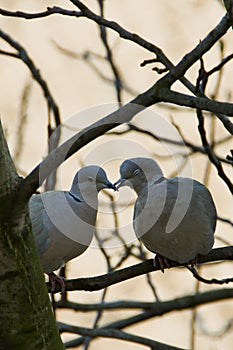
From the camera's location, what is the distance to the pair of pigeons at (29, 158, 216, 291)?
8.62 feet

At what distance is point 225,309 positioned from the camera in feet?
18.4

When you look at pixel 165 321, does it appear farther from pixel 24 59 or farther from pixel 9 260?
pixel 9 260

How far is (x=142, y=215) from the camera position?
263 centimetres

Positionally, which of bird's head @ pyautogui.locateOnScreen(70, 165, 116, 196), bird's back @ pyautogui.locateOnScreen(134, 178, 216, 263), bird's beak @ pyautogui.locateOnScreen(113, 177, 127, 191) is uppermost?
bird's head @ pyautogui.locateOnScreen(70, 165, 116, 196)

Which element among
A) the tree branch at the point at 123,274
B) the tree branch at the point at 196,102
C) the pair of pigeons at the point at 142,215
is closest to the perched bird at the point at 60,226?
the pair of pigeons at the point at 142,215

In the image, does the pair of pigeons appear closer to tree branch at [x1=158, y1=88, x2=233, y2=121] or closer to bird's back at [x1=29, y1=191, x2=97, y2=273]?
bird's back at [x1=29, y1=191, x2=97, y2=273]

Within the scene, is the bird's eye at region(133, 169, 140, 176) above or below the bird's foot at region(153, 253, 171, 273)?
above

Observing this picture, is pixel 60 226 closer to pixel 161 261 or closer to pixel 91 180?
pixel 91 180

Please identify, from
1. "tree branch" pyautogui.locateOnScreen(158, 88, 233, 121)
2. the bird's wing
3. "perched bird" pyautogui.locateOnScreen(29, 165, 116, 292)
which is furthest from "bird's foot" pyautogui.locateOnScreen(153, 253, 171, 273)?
"tree branch" pyautogui.locateOnScreen(158, 88, 233, 121)

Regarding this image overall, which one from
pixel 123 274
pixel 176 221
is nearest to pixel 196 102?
pixel 123 274

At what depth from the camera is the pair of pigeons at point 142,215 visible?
2.63 m

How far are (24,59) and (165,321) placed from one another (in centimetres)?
324

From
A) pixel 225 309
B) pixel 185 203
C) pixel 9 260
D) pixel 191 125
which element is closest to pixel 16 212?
pixel 9 260

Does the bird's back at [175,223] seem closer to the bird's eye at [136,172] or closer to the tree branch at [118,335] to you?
the bird's eye at [136,172]
